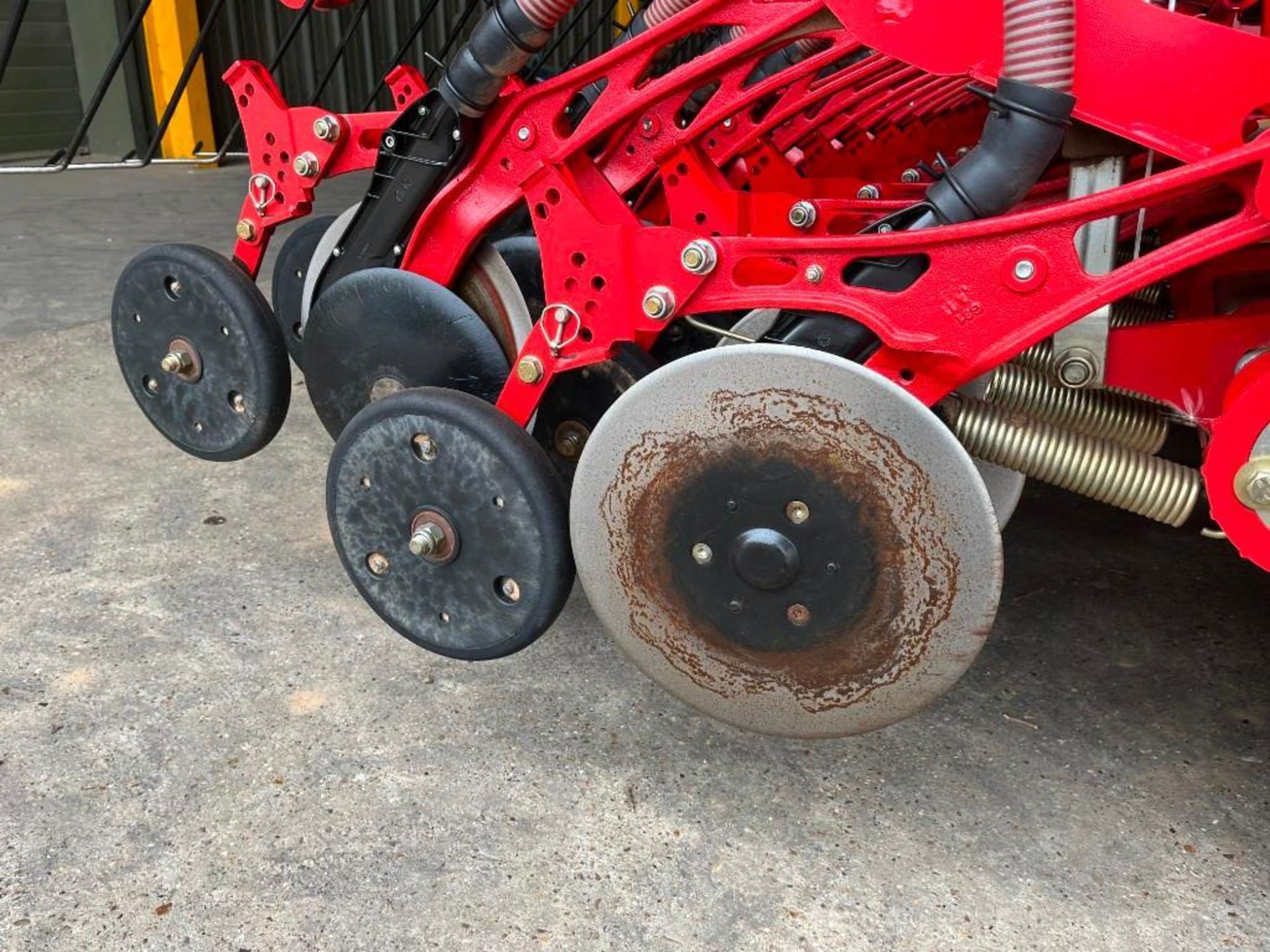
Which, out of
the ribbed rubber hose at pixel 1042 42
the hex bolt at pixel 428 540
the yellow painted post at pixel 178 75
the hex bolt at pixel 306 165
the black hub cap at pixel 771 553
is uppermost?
the ribbed rubber hose at pixel 1042 42

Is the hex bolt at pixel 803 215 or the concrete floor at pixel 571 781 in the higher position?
the hex bolt at pixel 803 215

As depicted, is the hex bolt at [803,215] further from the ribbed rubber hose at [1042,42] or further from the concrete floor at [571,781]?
the ribbed rubber hose at [1042,42]

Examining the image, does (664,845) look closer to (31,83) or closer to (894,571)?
(894,571)

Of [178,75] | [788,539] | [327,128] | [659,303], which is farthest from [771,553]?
[178,75]

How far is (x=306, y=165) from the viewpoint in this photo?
5.82ft

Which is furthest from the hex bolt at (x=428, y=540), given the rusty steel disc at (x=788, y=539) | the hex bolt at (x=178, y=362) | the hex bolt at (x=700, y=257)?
the hex bolt at (x=178, y=362)

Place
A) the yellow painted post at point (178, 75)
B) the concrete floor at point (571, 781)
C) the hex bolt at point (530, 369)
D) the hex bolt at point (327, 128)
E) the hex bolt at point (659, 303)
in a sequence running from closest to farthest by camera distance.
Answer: the concrete floor at point (571, 781) < the hex bolt at point (659, 303) < the hex bolt at point (530, 369) < the hex bolt at point (327, 128) < the yellow painted post at point (178, 75)

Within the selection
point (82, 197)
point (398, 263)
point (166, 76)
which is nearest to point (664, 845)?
point (398, 263)

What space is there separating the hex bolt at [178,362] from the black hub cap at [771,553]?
0.98 meters

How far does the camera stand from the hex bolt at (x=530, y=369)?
1.44 metres

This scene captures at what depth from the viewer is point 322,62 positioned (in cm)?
859

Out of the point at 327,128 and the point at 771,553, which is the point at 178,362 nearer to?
the point at 327,128

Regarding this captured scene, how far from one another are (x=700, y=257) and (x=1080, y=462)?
52 cm

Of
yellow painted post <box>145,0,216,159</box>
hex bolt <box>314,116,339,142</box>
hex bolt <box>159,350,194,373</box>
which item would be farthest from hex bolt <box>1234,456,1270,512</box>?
yellow painted post <box>145,0,216,159</box>
